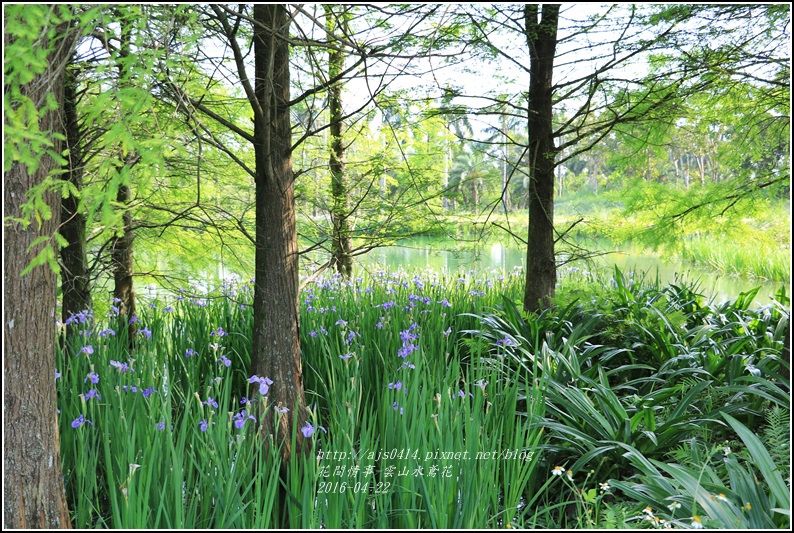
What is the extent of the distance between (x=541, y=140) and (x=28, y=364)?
3733 mm

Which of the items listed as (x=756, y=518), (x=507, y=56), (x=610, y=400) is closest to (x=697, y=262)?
(x=507, y=56)

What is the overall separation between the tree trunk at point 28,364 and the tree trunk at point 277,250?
1.09m

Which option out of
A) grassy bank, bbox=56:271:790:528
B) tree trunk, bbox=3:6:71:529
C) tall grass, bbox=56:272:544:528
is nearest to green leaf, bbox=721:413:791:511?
grassy bank, bbox=56:271:790:528

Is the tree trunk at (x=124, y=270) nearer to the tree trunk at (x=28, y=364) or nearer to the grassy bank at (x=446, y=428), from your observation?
the grassy bank at (x=446, y=428)

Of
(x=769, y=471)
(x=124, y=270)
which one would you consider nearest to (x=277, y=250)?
(x=124, y=270)

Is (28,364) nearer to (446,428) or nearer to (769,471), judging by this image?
(446,428)

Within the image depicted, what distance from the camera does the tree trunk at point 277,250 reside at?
9.13ft

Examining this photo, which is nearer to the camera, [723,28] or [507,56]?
[723,28]

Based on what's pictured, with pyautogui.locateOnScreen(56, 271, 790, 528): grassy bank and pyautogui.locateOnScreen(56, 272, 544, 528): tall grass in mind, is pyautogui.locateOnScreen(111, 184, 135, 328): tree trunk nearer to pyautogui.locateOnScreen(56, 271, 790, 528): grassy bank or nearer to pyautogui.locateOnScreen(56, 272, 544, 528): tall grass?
pyautogui.locateOnScreen(56, 271, 790, 528): grassy bank

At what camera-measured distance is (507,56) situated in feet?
13.5

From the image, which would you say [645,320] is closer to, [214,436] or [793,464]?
[793,464]

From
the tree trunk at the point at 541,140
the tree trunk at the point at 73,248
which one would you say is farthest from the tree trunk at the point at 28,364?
the tree trunk at the point at 541,140

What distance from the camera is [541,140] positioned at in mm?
4293

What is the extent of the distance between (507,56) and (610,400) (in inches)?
107
